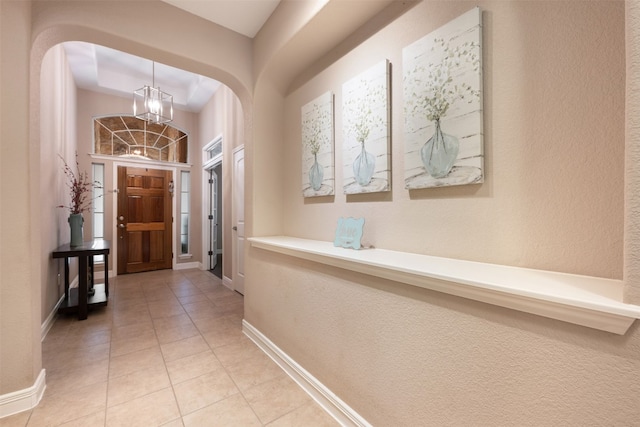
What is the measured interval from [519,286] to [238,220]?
12.4 ft

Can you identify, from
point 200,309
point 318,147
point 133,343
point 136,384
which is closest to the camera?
point 136,384

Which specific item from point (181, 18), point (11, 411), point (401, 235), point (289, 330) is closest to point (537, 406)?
point (401, 235)

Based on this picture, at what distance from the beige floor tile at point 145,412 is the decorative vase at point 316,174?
69.2 inches

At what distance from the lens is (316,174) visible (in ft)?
7.11

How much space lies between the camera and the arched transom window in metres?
4.82

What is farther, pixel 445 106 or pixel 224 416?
pixel 224 416

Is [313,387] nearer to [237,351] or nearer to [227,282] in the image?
[237,351]

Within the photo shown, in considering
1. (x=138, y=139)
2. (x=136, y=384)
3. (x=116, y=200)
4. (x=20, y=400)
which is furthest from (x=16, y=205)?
(x=138, y=139)

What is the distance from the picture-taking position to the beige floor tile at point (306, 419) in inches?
60.4

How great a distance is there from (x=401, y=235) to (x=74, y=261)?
5.08 meters

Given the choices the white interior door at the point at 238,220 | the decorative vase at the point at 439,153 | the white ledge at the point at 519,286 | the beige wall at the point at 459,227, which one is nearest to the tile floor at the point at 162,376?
the beige wall at the point at 459,227

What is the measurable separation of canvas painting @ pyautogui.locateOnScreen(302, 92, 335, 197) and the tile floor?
1472mm

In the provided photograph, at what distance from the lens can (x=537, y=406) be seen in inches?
32.9

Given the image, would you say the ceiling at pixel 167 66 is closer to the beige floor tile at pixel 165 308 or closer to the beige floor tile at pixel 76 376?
the beige floor tile at pixel 76 376
